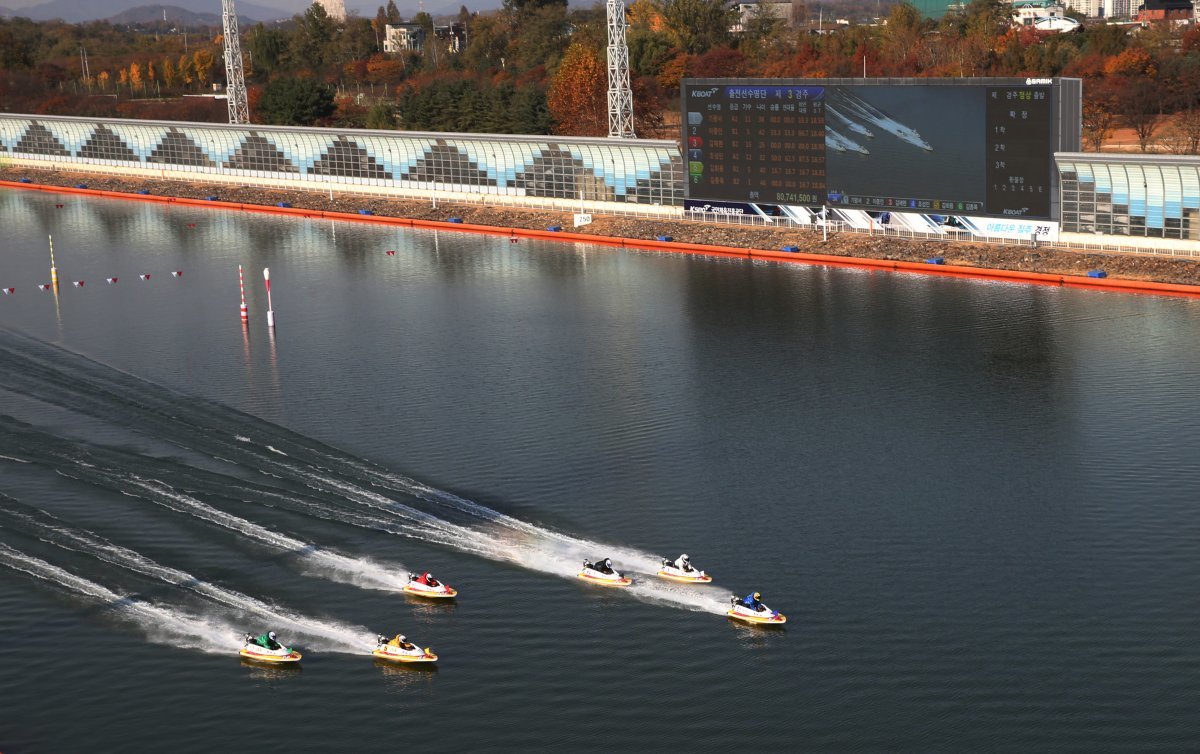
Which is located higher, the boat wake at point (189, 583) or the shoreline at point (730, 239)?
the shoreline at point (730, 239)

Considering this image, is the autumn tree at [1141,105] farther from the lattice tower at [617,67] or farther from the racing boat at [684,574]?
the racing boat at [684,574]

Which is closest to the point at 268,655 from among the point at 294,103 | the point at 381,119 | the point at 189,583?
the point at 189,583

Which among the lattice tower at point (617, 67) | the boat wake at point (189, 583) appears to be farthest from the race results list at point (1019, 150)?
the boat wake at point (189, 583)

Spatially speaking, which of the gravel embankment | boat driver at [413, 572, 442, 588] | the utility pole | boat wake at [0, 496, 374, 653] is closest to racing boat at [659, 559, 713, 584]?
boat driver at [413, 572, 442, 588]

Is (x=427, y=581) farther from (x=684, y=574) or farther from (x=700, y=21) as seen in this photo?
(x=700, y=21)

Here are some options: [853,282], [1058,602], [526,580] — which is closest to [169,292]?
[853,282]

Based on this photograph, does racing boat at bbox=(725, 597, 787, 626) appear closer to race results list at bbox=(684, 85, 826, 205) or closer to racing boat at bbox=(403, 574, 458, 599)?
racing boat at bbox=(403, 574, 458, 599)
